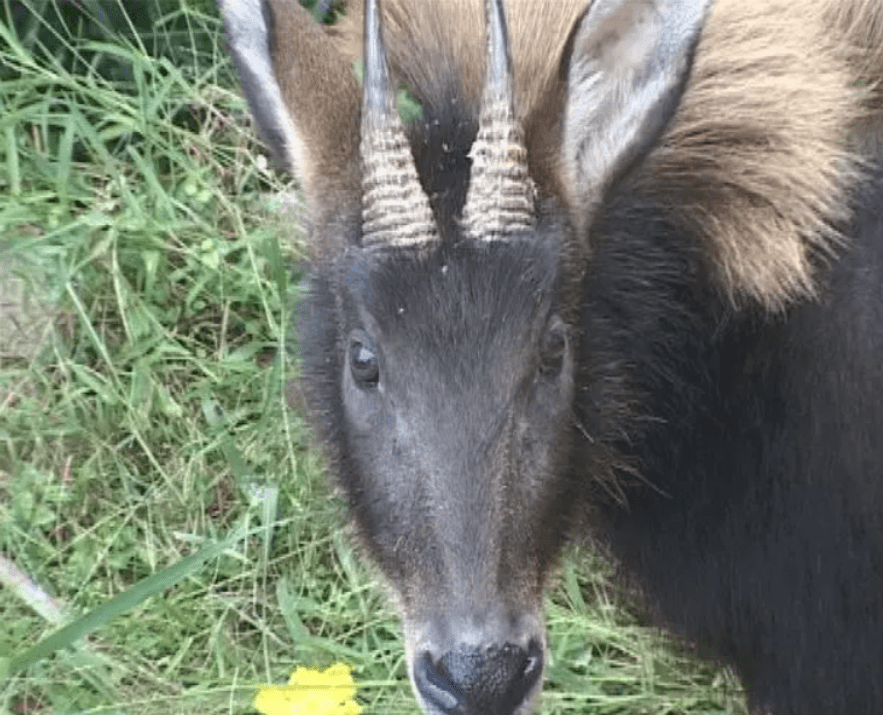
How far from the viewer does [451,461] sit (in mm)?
3977

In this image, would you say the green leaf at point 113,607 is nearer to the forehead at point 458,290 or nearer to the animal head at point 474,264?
the animal head at point 474,264

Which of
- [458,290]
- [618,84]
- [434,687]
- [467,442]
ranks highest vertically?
[618,84]

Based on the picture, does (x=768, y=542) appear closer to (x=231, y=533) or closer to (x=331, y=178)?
(x=331, y=178)

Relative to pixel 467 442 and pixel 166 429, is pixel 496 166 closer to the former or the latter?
pixel 467 442

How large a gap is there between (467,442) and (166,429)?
249 centimetres

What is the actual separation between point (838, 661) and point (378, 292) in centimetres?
139

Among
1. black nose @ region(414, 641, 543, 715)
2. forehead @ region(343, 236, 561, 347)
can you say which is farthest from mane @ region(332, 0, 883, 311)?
black nose @ region(414, 641, 543, 715)

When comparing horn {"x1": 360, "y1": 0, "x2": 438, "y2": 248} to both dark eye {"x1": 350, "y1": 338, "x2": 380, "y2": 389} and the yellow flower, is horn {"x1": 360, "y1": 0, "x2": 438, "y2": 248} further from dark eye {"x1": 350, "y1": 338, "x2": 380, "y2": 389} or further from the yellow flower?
the yellow flower

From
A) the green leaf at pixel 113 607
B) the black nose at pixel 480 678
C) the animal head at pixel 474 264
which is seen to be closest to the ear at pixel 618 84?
the animal head at pixel 474 264

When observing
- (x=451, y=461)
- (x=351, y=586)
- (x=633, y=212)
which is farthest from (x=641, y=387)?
(x=351, y=586)

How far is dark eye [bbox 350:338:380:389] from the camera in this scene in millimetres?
4145

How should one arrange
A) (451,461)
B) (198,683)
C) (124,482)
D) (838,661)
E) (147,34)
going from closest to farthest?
1. (451,461)
2. (838,661)
3. (198,683)
4. (124,482)
5. (147,34)

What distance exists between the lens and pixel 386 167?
13.3 feet

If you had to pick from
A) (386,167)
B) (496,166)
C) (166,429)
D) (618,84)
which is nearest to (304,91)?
(386,167)
